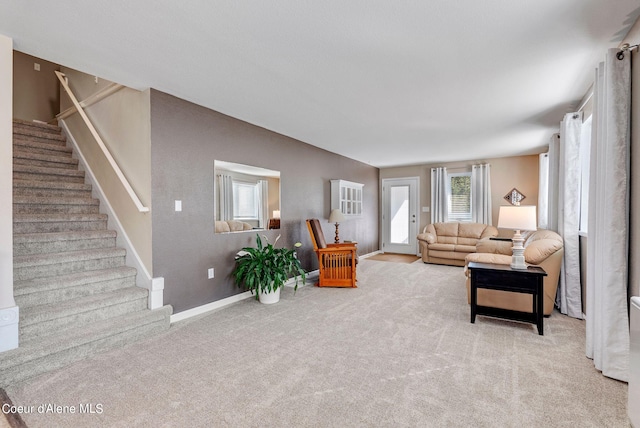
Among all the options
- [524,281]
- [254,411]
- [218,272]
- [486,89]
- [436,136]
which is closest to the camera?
[254,411]

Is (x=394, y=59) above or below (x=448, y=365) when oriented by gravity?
above

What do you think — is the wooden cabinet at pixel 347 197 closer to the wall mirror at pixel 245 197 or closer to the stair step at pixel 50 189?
the wall mirror at pixel 245 197

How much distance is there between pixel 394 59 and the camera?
2.40 meters

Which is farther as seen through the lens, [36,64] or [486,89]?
[36,64]

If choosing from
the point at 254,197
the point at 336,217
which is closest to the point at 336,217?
the point at 336,217

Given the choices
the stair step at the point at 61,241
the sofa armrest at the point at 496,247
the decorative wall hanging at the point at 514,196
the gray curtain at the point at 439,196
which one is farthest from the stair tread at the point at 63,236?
the decorative wall hanging at the point at 514,196

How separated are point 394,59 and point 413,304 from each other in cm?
272

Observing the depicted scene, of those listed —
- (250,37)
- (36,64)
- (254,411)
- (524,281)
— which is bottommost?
(254,411)

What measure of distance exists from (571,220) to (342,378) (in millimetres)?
3084

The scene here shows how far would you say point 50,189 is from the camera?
11.6 feet

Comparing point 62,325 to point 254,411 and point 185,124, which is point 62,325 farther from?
point 185,124

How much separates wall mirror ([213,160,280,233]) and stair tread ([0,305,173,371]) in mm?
1175

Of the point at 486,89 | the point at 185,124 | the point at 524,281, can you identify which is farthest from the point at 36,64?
the point at 524,281

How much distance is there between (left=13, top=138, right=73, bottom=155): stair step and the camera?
3.74m
